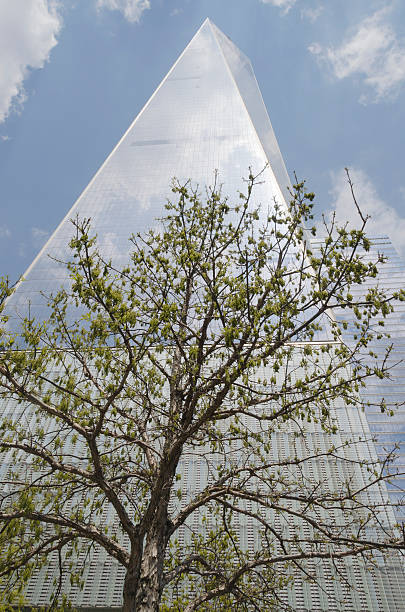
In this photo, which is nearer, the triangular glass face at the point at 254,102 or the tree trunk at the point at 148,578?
the tree trunk at the point at 148,578

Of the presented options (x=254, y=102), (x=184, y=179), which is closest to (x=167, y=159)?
(x=184, y=179)

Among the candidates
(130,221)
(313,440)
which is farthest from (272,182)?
(313,440)

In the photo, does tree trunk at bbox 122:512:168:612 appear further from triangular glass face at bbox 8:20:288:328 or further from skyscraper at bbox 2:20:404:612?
triangular glass face at bbox 8:20:288:328

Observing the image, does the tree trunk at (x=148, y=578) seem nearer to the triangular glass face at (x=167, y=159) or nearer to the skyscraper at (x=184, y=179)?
the skyscraper at (x=184, y=179)

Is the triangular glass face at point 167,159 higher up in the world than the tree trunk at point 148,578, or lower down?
higher up

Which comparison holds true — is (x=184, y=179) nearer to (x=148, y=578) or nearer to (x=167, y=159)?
(x=167, y=159)

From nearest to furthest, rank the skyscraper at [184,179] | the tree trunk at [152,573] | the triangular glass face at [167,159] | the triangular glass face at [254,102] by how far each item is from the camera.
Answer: the tree trunk at [152,573] < the skyscraper at [184,179] < the triangular glass face at [167,159] < the triangular glass face at [254,102]

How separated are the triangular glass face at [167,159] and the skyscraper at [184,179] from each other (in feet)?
0.13

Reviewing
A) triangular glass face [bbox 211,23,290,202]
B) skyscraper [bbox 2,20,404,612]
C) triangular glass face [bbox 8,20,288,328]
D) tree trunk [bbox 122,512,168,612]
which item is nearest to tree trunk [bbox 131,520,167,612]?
tree trunk [bbox 122,512,168,612]

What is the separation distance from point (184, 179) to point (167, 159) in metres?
1.92

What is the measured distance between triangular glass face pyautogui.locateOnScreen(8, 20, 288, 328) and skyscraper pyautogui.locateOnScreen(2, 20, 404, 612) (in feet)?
0.13

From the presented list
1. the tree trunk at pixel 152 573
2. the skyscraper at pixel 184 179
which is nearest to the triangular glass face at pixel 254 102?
the skyscraper at pixel 184 179

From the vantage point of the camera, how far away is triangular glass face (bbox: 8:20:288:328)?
1135cm

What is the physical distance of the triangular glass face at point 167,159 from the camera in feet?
37.2
